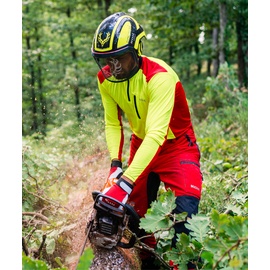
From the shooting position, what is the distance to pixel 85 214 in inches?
134

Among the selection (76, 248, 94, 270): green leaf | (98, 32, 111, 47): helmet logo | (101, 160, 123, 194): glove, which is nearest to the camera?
(76, 248, 94, 270): green leaf

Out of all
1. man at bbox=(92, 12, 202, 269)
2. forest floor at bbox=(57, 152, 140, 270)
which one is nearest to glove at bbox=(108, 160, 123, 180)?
man at bbox=(92, 12, 202, 269)

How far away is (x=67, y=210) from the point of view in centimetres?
383

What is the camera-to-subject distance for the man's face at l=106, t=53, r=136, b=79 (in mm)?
2926

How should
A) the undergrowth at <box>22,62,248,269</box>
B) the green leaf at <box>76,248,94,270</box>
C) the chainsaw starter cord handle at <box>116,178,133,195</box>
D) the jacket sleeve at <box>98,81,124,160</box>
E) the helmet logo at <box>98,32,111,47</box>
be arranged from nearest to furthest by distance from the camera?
the green leaf at <box>76,248,94,270</box>
the undergrowth at <box>22,62,248,269</box>
the chainsaw starter cord handle at <box>116,178,133,195</box>
the helmet logo at <box>98,32,111,47</box>
the jacket sleeve at <box>98,81,124,160</box>

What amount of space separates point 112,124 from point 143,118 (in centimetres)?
41

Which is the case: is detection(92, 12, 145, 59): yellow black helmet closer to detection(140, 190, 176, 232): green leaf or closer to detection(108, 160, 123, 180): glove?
detection(108, 160, 123, 180): glove

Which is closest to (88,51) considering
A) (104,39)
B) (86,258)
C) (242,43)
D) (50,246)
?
(242,43)

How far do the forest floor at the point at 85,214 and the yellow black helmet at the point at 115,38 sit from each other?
1.32 metres

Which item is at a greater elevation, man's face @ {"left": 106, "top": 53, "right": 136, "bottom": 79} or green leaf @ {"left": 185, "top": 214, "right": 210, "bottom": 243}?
man's face @ {"left": 106, "top": 53, "right": 136, "bottom": 79}

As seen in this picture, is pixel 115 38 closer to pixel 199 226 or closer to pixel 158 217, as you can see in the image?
pixel 158 217

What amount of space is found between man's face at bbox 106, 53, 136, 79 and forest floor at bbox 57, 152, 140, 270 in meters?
1.17

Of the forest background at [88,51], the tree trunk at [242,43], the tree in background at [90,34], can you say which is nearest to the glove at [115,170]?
the forest background at [88,51]
